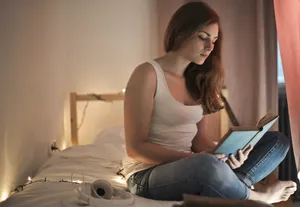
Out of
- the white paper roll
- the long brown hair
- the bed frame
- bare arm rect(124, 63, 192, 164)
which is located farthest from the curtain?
the white paper roll

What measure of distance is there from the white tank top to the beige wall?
21.8 inches

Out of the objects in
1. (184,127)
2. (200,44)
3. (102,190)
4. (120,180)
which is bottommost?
(120,180)

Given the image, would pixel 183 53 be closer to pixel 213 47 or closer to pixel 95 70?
pixel 213 47

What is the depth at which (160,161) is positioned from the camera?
55.7 inches

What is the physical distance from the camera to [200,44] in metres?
1.51

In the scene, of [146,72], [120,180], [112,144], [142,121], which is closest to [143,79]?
[146,72]

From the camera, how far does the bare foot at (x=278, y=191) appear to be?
4.76ft

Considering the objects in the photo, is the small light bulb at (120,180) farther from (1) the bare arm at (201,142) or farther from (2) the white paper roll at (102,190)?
(2) the white paper roll at (102,190)

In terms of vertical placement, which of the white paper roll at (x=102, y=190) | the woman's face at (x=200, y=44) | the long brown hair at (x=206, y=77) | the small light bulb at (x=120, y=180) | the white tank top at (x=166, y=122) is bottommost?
the small light bulb at (x=120, y=180)

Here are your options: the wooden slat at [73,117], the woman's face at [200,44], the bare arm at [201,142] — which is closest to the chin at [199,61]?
the woman's face at [200,44]

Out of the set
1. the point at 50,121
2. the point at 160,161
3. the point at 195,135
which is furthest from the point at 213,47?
the point at 50,121

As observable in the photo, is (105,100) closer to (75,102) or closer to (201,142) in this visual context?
(75,102)

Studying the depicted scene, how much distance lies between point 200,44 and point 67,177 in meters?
0.71

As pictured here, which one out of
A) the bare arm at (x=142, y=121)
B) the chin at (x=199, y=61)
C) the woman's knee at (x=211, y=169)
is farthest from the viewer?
the chin at (x=199, y=61)
